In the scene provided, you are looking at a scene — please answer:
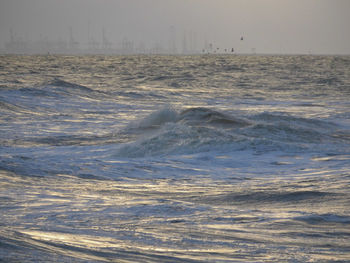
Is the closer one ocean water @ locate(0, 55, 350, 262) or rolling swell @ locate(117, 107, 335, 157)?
ocean water @ locate(0, 55, 350, 262)

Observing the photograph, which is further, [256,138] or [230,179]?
[256,138]

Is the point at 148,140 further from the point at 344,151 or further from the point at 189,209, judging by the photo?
the point at 189,209

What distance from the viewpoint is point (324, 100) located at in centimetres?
2842

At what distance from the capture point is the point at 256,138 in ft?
43.7

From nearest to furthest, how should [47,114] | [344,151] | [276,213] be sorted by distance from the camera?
1. [276,213]
2. [344,151]
3. [47,114]

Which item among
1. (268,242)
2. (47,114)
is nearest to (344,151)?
(268,242)

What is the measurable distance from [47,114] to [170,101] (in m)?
9.03

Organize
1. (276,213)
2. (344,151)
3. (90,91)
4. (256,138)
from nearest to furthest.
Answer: (276,213) → (344,151) → (256,138) → (90,91)

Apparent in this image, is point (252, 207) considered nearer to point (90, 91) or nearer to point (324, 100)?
point (324, 100)

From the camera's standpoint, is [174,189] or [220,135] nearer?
[174,189]

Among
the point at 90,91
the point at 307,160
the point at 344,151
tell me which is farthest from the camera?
the point at 90,91

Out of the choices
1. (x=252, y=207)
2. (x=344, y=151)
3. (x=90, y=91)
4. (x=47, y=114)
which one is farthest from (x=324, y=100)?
(x=252, y=207)

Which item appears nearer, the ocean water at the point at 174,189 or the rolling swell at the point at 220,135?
the ocean water at the point at 174,189

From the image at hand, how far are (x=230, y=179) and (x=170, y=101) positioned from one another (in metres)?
19.4
